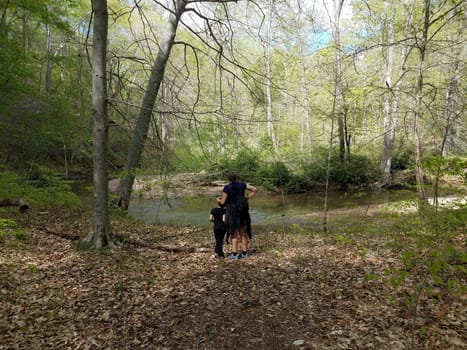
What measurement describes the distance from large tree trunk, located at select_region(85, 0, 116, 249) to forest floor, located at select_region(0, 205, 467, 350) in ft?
1.36

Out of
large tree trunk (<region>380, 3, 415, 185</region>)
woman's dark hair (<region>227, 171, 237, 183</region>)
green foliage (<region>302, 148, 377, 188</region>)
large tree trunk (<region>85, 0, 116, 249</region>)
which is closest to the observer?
large tree trunk (<region>85, 0, 116, 249</region>)

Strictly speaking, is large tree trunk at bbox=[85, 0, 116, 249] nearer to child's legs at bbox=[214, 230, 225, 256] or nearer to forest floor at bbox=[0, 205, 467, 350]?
forest floor at bbox=[0, 205, 467, 350]

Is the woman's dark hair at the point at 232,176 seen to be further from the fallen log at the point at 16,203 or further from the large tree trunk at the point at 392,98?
the fallen log at the point at 16,203

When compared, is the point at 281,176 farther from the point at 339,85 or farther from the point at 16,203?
the point at 16,203

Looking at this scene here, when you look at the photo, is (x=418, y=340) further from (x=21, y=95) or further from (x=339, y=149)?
(x=339, y=149)

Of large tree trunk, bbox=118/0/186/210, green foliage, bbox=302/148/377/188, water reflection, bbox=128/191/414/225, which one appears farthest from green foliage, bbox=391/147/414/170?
large tree trunk, bbox=118/0/186/210

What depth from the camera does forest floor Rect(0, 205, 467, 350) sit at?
3461 millimetres

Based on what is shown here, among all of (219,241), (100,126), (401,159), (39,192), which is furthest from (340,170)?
(100,126)

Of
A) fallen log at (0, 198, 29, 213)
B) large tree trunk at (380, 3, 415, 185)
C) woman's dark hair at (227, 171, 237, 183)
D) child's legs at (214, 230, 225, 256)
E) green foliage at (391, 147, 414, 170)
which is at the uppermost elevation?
large tree trunk at (380, 3, 415, 185)

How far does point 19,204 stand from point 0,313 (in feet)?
16.7

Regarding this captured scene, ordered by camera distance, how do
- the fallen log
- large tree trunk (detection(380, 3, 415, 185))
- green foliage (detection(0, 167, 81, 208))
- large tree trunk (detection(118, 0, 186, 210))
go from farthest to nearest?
green foliage (detection(0, 167, 81, 208))
large tree trunk (detection(118, 0, 186, 210))
the fallen log
large tree trunk (detection(380, 3, 415, 185))

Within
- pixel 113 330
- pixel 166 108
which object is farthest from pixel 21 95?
pixel 113 330

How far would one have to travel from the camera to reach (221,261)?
237 inches

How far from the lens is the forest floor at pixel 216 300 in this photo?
346cm
